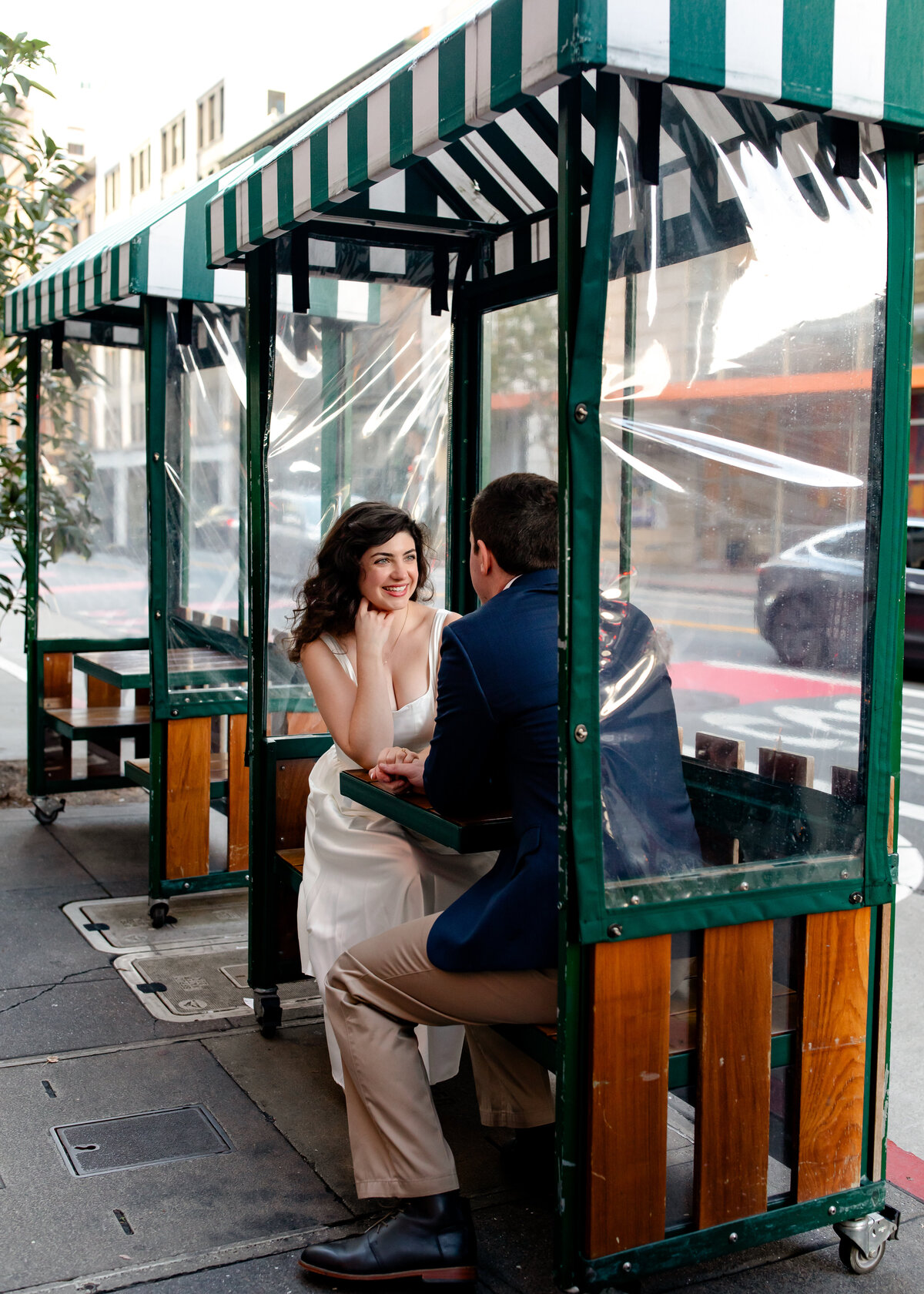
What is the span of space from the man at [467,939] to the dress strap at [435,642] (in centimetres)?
85

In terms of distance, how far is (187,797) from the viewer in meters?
4.93

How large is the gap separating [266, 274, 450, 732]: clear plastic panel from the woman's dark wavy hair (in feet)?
1.63

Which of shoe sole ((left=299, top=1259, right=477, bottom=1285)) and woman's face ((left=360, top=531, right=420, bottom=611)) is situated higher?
woman's face ((left=360, top=531, right=420, bottom=611))

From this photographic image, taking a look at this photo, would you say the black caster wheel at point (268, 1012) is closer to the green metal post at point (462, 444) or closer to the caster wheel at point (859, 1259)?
the green metal post at point (462, 444)

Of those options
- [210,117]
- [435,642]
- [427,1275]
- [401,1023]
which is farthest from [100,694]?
[210,117]

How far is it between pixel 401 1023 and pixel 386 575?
1.39 m

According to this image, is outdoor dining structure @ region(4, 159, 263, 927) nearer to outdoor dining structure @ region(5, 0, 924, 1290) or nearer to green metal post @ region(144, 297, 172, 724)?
green metal post @ region(144, 297, 172, 724)

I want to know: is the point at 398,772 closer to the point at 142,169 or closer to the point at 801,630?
the point at 801,630

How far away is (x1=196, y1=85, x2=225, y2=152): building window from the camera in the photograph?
188ft

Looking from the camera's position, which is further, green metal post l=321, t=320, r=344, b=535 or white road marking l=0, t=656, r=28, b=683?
white road marking l=0, t=656, r=28, b=683

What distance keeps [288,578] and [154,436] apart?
1.09 meters

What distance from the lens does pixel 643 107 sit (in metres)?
2.21

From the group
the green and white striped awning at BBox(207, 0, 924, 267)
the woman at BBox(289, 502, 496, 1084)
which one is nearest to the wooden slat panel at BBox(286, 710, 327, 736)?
the woman at BBox(289, 502, 496, 1084)

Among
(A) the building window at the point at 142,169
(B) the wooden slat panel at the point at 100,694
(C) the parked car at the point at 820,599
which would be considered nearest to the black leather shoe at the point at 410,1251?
(C) the parked car at the point at 820,599
